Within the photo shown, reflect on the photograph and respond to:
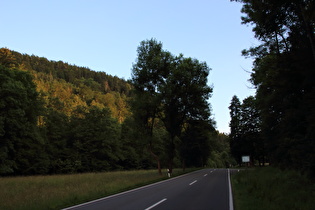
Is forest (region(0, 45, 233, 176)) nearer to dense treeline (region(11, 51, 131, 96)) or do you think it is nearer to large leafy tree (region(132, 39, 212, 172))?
large leafy tree (region(132, 39, 212, 172))

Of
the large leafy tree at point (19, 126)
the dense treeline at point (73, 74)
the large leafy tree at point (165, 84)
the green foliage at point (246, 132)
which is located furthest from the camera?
the dense treeline at point (73, 74)

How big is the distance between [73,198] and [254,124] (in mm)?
49201

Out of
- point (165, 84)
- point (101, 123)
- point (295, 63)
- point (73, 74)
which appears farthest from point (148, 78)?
point (73, 74)

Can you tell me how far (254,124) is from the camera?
53.7 meters

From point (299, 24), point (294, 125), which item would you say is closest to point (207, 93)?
point (294, 125)

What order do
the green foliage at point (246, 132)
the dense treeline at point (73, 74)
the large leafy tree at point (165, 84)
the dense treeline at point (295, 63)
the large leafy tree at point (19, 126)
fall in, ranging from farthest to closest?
the dense treeline at point (73, 74), the green foliage at point (246, 132), the large leafy tree at point (19, 126), the large leafy tree at point (165, 84), the dense treeline at point (295, 63)

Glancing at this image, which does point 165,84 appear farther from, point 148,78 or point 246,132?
point 246,132

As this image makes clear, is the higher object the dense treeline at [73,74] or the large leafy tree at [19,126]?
the dense treeline at [73,74]

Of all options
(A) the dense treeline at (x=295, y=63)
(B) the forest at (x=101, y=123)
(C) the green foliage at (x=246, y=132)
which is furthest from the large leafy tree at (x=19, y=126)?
(C) the green foliage at (x=246, y=132)

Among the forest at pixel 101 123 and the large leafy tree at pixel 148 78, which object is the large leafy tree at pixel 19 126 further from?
the large leafy tree at pixel 148 78

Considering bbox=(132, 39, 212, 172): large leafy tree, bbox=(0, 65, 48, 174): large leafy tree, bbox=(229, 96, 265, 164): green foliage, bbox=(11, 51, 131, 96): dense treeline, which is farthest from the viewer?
bbox=(11, 51, 131, 96): dense treeline

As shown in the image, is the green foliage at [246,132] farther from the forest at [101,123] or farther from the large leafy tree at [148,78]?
the large leafy tree at [148,78]

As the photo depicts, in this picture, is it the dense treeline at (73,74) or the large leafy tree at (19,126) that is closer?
the large leafy tree at (19,126)

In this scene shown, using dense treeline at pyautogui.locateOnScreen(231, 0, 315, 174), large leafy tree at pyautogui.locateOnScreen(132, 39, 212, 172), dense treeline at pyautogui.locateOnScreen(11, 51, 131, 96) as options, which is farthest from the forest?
dense treeline at pyautogui.locateOnScreen(11, 51, 131, 96)
